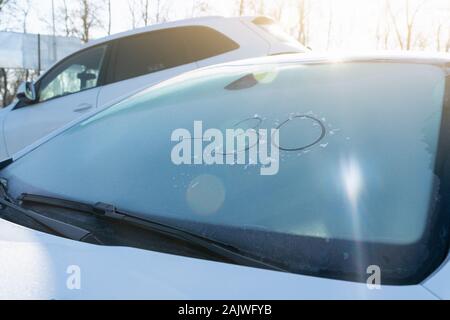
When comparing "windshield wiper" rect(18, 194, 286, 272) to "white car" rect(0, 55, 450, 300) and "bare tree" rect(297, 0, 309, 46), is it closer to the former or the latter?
"white car" rect(0, 55, 450, 300)

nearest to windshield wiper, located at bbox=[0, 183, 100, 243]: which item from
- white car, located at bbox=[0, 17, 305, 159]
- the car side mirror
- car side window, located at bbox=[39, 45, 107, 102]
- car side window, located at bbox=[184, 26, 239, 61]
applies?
white car, located at bbox=[0, 17, 305, 159]

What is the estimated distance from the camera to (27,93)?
4672 millimetres

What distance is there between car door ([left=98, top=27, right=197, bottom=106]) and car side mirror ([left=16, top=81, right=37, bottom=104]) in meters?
0.79

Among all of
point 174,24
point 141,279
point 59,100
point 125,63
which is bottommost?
point 141,279

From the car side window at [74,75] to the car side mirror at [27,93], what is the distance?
0.24 feet

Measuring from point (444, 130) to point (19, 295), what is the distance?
114cm

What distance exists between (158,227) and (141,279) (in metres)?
0.28

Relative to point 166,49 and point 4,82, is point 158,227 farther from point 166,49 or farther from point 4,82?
point 4,82

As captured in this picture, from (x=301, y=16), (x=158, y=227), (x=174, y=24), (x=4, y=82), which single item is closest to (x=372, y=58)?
(x=158, y=227)

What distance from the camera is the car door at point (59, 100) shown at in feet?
14.5

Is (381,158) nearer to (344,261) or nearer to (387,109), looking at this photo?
(387,109)

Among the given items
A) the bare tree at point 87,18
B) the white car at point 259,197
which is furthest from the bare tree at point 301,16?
the white car at point 259,197

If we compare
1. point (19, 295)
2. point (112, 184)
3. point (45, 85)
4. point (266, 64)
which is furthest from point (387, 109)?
point (45, 85)

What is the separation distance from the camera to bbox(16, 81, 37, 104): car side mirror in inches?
183
